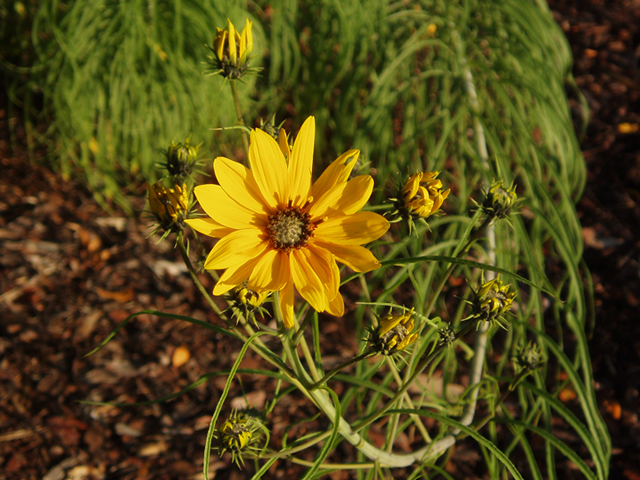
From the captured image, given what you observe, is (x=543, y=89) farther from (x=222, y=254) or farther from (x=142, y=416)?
(x=142, y=416)

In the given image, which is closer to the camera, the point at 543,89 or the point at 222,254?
the point at 222,254

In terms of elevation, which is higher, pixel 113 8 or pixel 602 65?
pixel 113 8

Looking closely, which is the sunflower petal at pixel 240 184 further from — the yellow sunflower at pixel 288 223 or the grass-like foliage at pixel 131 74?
the grass-like foliage at pixel 131 74

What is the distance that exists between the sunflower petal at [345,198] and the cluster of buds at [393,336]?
0.23m

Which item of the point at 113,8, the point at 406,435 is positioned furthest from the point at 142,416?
the point at 113,8

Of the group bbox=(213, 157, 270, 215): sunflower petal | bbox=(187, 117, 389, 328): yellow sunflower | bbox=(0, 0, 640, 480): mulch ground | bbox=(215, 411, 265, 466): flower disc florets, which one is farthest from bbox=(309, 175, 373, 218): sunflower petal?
bbox=(0, 0, 640, 480): mulch ground

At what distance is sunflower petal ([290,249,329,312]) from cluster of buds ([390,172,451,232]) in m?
0.19

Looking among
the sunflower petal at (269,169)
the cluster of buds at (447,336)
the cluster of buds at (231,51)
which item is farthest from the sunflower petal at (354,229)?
the cluster of buds at (231,51)

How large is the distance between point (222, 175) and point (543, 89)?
186 cm

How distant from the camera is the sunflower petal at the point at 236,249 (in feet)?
2.98

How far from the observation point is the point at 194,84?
2.37 m

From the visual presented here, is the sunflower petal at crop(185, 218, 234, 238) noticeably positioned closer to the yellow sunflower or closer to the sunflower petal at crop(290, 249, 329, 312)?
the yellow sunflower

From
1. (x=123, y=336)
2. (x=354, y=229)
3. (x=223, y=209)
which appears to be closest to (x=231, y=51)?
(x=223, y=209)

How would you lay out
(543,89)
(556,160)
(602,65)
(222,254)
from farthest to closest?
1. (602,65)
2. (556,160)
3. (543,89)
4. (222,254)
